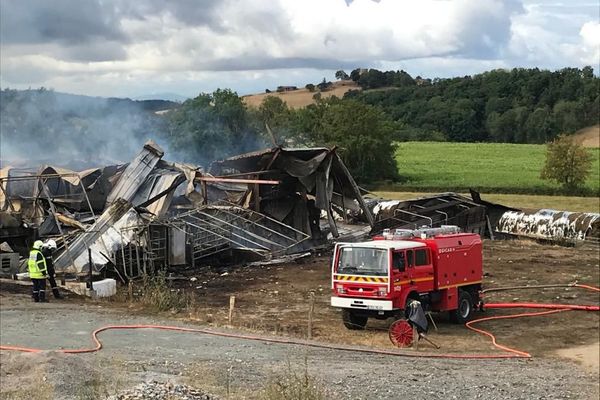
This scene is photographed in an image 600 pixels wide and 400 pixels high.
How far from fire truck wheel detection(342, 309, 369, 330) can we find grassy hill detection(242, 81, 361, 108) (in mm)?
69132

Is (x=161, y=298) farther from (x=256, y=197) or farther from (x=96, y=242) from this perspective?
(x=256, y=197)

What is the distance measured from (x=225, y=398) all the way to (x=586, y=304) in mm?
14606

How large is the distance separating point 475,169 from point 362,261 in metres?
59.8

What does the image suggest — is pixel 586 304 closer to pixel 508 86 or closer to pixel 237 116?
pixel 237 116

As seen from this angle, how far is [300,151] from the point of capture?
3044cm

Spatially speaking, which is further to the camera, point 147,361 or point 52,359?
point 147,361

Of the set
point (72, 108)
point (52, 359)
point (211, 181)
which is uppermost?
point (72, 108)

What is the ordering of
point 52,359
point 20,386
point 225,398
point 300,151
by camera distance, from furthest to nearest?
point 300,151 < point 52,359 < point 20,386 < point 225,398

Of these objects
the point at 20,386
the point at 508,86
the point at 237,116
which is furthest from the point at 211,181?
the point at 508,86

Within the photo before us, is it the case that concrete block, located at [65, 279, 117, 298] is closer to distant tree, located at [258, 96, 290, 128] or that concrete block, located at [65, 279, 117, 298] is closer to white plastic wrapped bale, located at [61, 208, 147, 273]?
white plastic wrapped bale, located at [61, 208, 147, 273]

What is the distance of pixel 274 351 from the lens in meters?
14.4

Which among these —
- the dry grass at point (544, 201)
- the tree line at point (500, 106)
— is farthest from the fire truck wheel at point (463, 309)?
the tree line at point (500, 106)

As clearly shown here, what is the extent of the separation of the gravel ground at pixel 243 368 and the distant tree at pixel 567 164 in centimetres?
4219

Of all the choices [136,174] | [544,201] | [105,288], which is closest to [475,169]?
[544,201]
